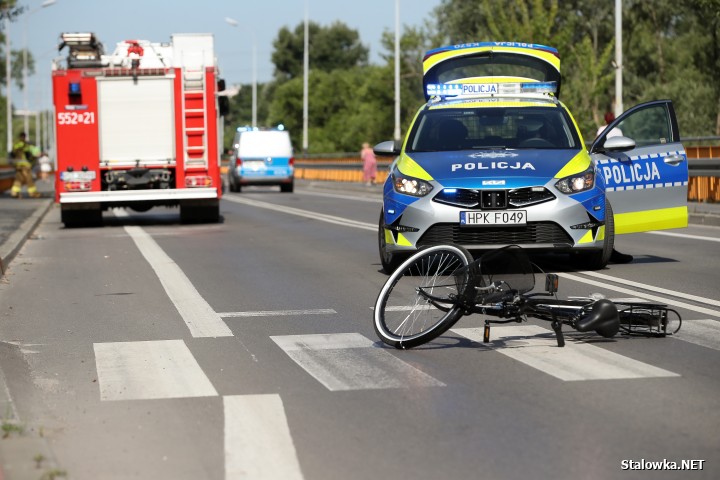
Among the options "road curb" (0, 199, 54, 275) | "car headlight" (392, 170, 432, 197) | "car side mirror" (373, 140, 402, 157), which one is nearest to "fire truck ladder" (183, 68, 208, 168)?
"road curb" (0, 199, 54, 275)

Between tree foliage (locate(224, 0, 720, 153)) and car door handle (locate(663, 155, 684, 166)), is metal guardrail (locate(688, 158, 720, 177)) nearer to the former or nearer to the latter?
tree foliage (locate(224, 0, 720, 153))

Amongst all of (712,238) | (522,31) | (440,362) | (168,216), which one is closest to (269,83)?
(522,31)

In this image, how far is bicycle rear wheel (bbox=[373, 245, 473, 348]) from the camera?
8.28 m

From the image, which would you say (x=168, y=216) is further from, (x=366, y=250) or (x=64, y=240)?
(x=366, y=250)

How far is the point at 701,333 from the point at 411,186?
4.28 m

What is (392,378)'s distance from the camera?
7352 millimetres

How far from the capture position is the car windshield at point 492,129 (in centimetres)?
1348

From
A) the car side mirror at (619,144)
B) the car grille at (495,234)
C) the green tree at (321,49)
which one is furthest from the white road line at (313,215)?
the green tree at (321,49)

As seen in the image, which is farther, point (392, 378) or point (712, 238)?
point (712, 238)

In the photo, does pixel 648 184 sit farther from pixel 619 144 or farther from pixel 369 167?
pixel 369 167

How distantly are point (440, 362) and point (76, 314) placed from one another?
3936 mm

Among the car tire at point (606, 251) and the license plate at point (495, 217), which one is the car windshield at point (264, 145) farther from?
the license plate at point (495, 217)

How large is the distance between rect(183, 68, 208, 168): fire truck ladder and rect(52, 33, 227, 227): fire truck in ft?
0.06

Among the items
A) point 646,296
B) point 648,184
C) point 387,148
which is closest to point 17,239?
point 387,148
